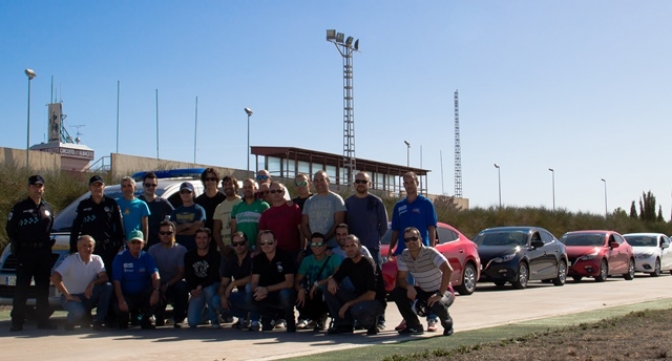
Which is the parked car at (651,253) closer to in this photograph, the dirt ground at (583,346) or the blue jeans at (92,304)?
the dirt ground at (583,346)

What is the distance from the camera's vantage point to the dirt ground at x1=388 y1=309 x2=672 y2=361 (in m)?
8.26

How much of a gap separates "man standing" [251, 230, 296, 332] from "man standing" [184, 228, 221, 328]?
83 centimetres

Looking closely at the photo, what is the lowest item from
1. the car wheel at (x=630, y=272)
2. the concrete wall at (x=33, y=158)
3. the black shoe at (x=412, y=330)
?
the black shoe at (x=412, y=330)

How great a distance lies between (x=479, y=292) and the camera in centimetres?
2019

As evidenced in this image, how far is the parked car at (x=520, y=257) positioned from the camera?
2101 cm

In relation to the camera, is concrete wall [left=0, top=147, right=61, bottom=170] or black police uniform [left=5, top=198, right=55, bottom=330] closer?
black police uniform [left=5, top=198, right=55, bottom=330]

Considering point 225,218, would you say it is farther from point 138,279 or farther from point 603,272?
point 603,272

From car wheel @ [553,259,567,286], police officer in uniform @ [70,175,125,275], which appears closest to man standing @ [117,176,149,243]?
police officer in uniform @ [70,175,125,275]

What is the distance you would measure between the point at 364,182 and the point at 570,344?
136 inches

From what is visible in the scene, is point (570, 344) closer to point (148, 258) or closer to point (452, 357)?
point (452, 357)

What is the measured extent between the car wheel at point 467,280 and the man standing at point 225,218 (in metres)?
7.38

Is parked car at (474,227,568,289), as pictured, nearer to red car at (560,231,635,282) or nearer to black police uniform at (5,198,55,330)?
red car at (560,231,635,282)

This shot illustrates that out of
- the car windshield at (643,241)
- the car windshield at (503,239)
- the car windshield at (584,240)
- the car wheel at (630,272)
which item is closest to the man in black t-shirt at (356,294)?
the car windshield at (503,239)

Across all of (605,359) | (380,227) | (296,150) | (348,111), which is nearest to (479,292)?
(380,227)
